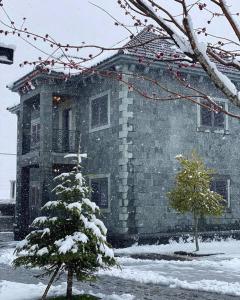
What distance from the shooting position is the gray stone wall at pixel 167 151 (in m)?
17.7

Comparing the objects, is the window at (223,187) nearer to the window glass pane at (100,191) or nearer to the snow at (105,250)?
the window glass pane at (100,191)

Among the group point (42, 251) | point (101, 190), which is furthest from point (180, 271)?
point (101, 190)

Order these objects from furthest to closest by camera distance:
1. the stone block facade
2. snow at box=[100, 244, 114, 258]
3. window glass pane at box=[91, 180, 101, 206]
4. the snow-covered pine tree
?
window glass pane at box=[91, 180, 101, 206], the stone block facade, snow at box=[100, 244, 114, 258], the snow-covered pine tree

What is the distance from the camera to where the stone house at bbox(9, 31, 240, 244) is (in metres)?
17.5

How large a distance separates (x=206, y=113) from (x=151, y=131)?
2968 mm

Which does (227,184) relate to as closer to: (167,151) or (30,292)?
(167,151)

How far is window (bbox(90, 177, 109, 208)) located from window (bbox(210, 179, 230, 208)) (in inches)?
177

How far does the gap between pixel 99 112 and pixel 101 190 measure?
128 inches

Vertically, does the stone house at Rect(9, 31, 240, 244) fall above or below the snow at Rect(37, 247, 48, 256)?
above

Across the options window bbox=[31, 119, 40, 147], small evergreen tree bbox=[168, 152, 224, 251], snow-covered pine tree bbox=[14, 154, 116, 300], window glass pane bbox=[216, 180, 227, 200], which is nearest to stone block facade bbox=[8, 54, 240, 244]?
window glass pane bbox=[216, 180, 227, 200]

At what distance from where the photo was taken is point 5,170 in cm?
14112

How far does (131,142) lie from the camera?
17.5m

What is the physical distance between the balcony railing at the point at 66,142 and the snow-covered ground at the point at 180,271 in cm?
513

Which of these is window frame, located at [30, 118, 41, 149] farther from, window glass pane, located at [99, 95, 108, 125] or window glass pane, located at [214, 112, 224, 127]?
window glass pane, located at [214, 112, 224, 127]
